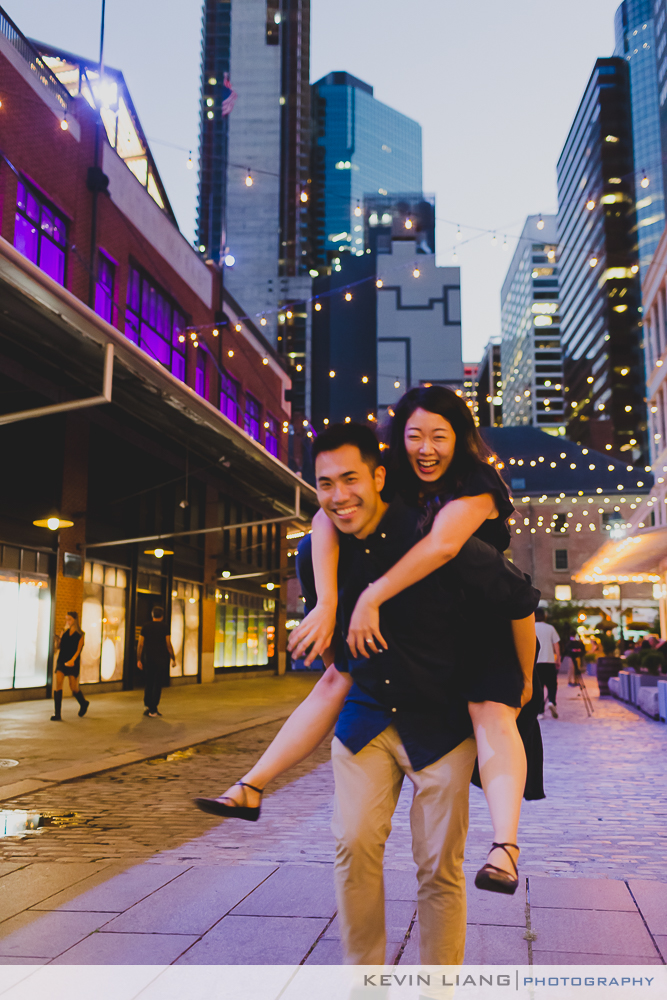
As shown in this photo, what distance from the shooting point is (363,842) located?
2.41m

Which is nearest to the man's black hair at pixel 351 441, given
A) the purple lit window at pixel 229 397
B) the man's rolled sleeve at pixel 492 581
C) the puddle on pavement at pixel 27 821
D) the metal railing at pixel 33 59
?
the man's rolled sleeve at pixel 492 581

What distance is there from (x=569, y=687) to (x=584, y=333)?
354 feet

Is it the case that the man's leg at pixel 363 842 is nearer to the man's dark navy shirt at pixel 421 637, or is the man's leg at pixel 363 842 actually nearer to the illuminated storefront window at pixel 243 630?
the man's dark navy shirt at pixel 421 637

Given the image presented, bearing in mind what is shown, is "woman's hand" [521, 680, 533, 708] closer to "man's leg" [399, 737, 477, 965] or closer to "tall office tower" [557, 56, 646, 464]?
"man's leg" [399, 737, 477, 965]

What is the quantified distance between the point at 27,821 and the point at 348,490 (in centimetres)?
489

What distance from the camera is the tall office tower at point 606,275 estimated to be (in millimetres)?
109250

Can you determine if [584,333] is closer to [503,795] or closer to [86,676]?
[86,676]

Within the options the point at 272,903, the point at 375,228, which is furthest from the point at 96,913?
the point at 375,228

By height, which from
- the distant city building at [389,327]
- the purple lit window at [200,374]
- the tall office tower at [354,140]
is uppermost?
the tall office tower at [354,140]

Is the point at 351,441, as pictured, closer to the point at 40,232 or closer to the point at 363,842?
the point at 363,842

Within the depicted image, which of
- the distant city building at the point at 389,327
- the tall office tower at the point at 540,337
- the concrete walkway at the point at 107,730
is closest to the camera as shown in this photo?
the concrete walkway at the point at 107,730

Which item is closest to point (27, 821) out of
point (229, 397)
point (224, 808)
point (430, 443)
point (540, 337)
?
point (224, 808)

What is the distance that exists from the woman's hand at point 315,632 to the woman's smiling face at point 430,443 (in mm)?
568

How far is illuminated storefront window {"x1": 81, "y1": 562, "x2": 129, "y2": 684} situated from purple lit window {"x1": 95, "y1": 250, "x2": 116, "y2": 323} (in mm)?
6122
